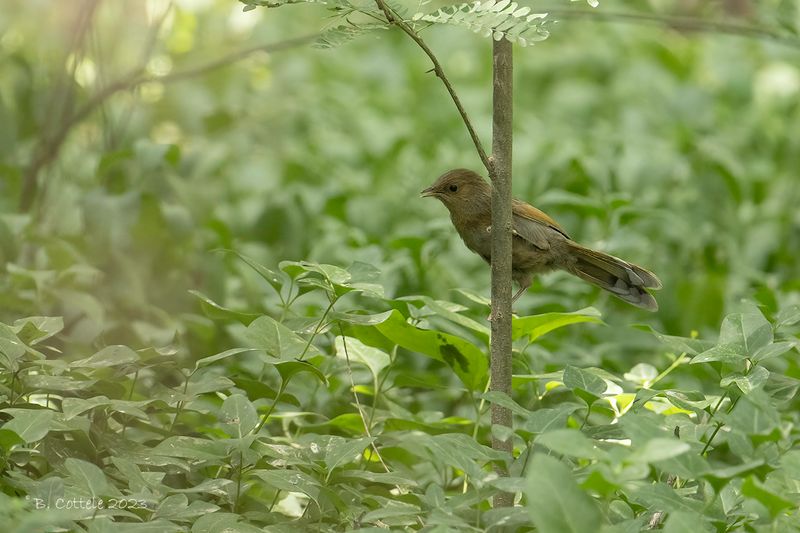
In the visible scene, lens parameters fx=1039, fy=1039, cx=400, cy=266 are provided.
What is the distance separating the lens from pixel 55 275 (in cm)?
399

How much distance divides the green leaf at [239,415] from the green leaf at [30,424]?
1.40ft

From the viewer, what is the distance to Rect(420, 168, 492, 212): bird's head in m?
4.19

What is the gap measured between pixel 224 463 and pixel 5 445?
563 mm

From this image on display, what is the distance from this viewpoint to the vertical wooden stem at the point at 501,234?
2.69m

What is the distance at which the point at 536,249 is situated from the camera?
13.2 feet

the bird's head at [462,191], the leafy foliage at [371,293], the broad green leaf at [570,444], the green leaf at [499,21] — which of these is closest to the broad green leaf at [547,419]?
the leafy foliage at [371,293]

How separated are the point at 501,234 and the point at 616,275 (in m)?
1.29

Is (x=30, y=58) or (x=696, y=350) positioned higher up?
(x=30, y=58)

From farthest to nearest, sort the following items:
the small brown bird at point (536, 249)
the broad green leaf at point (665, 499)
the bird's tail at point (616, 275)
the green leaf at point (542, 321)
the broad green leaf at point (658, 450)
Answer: the small brown bird at point (536, 249) < the bird's tail at point (616, 275) < the green leaf at point (542, 321) < the broad green leaf at point (665, 499) < the broad green leaf at point (658, 450)

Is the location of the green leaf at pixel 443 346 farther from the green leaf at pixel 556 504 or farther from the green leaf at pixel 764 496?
the green leaf at pixel 764 496

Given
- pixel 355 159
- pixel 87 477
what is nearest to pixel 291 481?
pixel 87 477

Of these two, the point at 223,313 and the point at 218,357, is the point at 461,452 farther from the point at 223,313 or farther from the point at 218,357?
the point at 223,313

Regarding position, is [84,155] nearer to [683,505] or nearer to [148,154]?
[148,154]

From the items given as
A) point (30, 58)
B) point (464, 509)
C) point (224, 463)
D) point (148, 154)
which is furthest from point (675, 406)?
point (30, 58)
